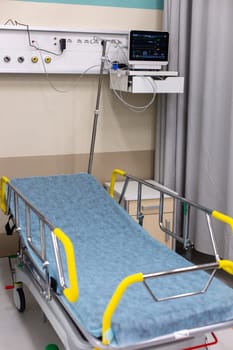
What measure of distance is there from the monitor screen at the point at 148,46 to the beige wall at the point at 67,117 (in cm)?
43

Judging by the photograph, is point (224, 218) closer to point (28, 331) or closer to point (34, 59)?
point (28, 331)

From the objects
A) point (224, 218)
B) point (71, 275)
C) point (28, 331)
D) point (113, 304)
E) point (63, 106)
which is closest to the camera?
point (113, 304)

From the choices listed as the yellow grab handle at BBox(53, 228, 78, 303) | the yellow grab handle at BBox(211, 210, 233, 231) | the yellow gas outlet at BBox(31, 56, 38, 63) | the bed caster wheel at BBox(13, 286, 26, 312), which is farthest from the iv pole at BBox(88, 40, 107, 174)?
the yellow grab handle at BBox(53, 228, 78, 303)

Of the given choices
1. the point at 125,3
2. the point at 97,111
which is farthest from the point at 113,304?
the point at 125,3

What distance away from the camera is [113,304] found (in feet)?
6.65

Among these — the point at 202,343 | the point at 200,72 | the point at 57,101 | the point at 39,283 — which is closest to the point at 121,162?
the point at 57,101

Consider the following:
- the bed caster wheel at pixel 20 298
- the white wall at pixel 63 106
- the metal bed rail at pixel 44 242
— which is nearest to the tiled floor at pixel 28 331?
the bed caster wheel at pixel 20 298

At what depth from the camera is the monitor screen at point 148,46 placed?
145 inches

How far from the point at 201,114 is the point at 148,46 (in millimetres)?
633

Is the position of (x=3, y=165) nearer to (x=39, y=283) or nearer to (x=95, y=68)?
(x=95, y=68)

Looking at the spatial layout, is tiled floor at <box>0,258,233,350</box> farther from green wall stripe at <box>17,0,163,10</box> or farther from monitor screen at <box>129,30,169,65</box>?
green wall stripe at <box>17,0,163,10</box>

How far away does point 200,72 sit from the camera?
375 cm

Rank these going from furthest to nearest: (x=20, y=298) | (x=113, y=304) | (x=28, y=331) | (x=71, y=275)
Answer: (x=20, y=298)
(x=28, y=331)
(x=71, y=275)
(x=113, y=304)

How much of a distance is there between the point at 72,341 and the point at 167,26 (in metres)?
2.66
